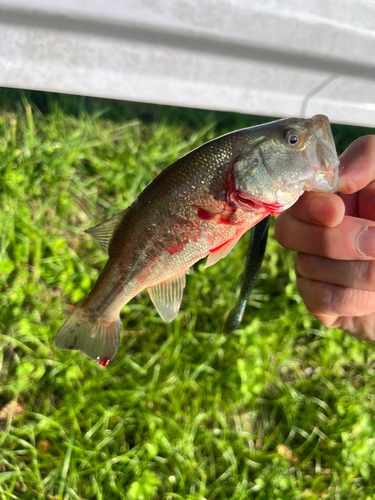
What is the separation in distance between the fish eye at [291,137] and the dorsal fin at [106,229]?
2.40 feet

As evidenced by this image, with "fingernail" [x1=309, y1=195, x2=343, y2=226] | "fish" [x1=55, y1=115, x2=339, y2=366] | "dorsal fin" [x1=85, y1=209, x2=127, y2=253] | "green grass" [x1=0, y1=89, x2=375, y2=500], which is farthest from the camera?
"green grass" [x1=0, y1=89, x2=375, y2=500]

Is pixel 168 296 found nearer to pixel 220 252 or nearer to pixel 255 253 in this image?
pixel 220 252

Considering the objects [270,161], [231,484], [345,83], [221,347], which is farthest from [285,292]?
[270,161]

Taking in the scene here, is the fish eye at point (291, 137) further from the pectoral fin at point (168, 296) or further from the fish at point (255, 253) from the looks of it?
the pectoral fin at point (168, 296)

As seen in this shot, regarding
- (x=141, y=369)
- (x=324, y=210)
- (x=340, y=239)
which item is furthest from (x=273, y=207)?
(x=141, y=369)

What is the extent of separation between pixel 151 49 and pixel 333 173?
83.4 inches

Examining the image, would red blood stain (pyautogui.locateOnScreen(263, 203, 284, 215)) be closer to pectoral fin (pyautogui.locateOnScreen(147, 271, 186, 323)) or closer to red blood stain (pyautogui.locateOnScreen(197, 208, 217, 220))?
red blood stain (pyautogui.locateOnScreen(197, 208, 217, 220))

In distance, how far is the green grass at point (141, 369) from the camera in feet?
9.52

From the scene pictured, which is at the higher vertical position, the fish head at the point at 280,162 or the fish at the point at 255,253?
the fish head at the point at 280,162

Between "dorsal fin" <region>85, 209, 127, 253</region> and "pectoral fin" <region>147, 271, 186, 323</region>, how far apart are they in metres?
0.31

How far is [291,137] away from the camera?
151 centimetres

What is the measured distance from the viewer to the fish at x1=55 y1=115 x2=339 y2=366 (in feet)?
4.85

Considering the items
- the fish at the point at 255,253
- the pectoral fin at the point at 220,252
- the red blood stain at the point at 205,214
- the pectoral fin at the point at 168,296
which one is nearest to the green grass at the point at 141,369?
the fish at the point at 255,253

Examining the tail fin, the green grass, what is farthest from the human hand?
the green grass
